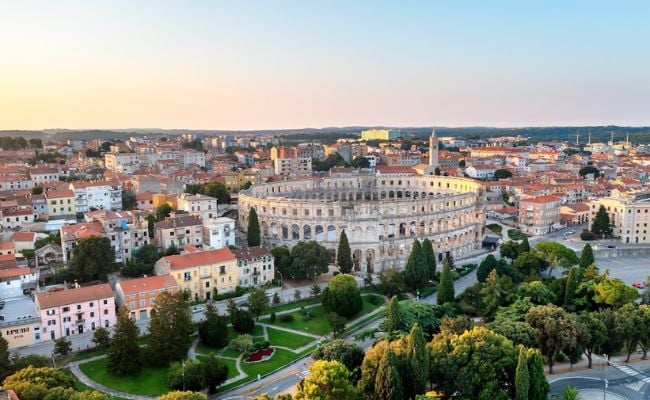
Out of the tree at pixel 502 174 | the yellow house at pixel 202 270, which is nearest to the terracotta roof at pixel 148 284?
the yellow house at pixel 202 270

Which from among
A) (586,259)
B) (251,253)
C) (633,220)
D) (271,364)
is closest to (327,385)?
(271,364)

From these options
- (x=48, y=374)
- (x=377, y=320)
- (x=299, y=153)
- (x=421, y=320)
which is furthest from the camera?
(x=299, y=153)

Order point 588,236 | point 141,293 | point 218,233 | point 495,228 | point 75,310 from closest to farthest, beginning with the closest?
point 75,310 → point 141,293 → point 218,233 → point 588,236 → point 495,228

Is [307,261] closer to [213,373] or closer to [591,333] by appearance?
[213,373]

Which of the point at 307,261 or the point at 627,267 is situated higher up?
the point at 307,261

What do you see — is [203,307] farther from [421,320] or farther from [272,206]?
[272,206]

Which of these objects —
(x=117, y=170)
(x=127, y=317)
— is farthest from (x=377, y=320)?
(x=117, y=170)
